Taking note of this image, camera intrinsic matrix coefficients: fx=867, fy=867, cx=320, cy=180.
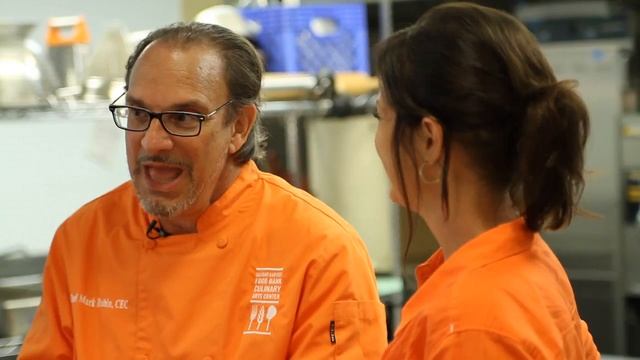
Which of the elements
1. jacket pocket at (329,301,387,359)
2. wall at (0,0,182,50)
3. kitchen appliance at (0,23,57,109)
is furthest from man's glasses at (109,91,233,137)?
wall at (0,0,182,50)

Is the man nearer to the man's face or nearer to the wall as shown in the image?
the man's face

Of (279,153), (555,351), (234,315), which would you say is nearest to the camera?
(555,351)

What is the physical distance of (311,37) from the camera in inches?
113

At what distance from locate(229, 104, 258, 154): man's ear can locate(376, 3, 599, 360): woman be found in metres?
0.64

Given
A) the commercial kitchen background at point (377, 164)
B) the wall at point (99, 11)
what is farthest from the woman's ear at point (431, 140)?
the wall at point (99, 11)

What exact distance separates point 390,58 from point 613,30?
10.2ft

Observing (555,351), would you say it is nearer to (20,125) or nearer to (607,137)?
(607,137)

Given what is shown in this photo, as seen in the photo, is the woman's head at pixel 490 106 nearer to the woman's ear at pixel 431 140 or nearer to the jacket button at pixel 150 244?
the woman's ear at pixel 431 140

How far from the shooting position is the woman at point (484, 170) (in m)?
0.89

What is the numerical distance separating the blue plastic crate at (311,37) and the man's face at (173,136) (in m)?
1.32

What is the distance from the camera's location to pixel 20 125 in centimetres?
390

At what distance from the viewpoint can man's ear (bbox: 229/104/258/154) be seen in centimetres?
160

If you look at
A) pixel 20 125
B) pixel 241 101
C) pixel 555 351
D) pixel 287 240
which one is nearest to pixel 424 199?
pixel 555 351

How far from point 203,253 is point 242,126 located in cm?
25
